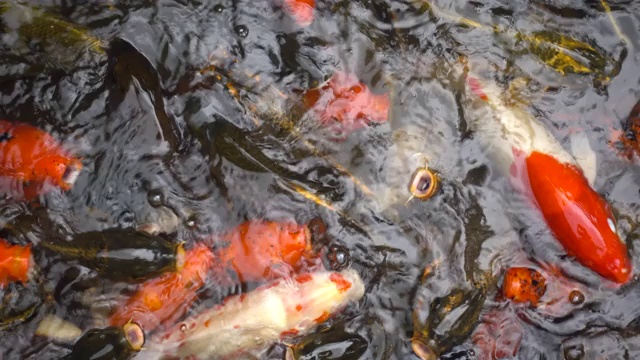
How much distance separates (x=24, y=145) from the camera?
3.84 metres

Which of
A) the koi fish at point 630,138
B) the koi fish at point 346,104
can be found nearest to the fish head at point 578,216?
the koi fish at point 630,138

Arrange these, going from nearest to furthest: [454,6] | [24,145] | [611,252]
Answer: [611,252] < [24,145] < [454,6]

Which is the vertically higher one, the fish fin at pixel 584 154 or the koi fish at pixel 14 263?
the fish fin at pixel 584 154

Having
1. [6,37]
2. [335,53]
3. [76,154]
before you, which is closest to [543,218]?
[335,53]

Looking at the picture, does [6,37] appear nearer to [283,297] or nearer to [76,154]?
[76,154]

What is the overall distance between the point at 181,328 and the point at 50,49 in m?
2.13

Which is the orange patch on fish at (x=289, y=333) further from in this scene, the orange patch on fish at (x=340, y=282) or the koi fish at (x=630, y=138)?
the koi fish at (x=630, y=138)

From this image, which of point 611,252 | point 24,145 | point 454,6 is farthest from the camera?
point 454,6

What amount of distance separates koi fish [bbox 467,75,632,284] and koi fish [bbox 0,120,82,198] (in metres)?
2.82

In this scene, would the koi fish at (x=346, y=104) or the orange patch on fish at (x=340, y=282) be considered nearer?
the orange patch on fish at (x=340, y=282)

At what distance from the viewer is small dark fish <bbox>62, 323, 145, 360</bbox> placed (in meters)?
3.58

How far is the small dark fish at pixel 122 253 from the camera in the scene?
3586 millimetres

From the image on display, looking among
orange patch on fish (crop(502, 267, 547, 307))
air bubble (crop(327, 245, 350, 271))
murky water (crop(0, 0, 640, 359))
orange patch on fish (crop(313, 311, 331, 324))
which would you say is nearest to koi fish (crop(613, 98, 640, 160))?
murky water (crop(0, 0, 640, 359))

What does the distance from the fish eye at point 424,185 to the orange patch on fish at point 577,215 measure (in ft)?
2.01
